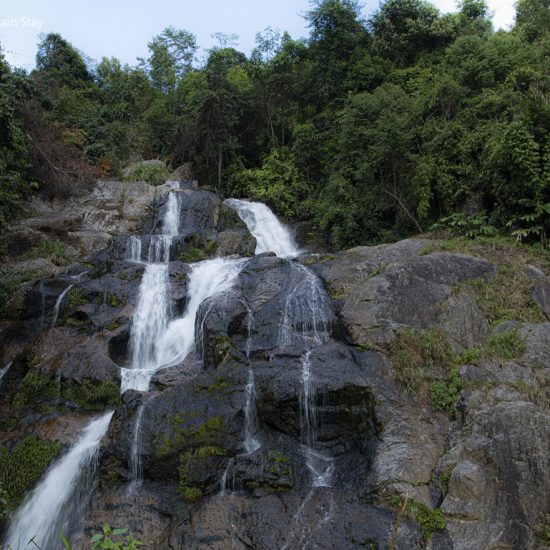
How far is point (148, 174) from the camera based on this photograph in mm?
21000

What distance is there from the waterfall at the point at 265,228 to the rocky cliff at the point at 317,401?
500 cm

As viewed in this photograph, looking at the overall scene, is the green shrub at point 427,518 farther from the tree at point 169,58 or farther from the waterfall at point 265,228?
the tree at point 169,58

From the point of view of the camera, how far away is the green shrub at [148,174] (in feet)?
68.5

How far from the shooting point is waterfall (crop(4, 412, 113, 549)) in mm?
6887

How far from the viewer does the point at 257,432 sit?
25.3ft

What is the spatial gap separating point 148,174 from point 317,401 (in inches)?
648

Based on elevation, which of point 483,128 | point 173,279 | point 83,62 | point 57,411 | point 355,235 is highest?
point 83,62

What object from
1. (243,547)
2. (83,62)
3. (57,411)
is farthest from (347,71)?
(243,547)

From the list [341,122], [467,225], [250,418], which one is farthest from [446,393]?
[341,122]

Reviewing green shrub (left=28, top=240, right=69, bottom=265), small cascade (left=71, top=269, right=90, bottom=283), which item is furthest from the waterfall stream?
green shrub (left=28, top=240, right=69, bottom=265)

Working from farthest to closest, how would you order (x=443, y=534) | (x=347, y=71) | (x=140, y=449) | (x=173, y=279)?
(x=347, y=71) < (x=173, y=279) < (x=140, y=449) < (x=443, y=534)

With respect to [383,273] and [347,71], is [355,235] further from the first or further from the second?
[347,71]

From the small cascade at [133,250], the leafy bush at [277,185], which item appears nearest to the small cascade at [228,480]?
the small cascade at [133,250]

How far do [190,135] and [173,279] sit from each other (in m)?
12.1
